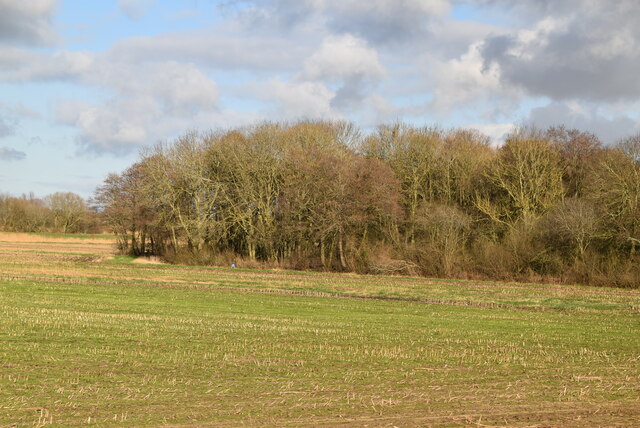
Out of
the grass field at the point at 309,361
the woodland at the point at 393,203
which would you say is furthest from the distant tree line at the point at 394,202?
the grass field at the point at 309,361

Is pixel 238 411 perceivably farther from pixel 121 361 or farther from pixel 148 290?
pixel 148 290

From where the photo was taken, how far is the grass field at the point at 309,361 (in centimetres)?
1257

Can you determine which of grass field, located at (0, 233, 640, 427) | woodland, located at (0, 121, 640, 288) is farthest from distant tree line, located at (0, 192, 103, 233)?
grass field, located at (0, 233, 640, 427)

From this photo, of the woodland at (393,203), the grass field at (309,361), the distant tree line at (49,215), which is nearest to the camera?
the grass field at (309,361)

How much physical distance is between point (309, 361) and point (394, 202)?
47247mm

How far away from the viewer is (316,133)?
72000 millimetres

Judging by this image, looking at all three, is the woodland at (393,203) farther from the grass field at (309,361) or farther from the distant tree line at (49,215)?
the distant tree line at (49,215)

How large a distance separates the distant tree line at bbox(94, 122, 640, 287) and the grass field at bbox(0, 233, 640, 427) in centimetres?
1803

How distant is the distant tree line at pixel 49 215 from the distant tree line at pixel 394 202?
72.4 meters

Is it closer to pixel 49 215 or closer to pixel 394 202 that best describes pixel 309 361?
pixel 394 202

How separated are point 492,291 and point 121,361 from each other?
105 ft

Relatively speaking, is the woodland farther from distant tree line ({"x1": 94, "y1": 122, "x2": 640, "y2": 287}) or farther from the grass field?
the grass field

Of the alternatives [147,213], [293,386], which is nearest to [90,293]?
[293,386]

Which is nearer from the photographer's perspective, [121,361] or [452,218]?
[121,361]
